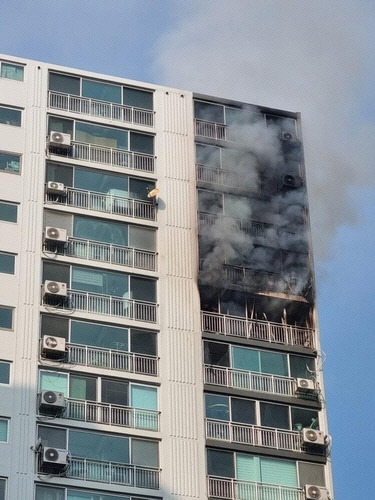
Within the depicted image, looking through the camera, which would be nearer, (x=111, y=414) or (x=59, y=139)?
(x=111, y=414)

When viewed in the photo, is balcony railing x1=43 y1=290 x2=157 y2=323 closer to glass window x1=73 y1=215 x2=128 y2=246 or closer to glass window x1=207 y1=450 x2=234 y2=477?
glass window x1=73 y1=215 x2=128 y2=246

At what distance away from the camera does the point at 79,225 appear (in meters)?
63.3

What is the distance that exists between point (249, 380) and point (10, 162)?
13203 millimetres

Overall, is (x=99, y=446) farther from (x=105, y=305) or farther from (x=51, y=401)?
(x=105, y=305)

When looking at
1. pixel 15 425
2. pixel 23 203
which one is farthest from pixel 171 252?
pixel 15 425

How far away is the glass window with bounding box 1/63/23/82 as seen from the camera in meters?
66.1

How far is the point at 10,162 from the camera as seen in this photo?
209ft

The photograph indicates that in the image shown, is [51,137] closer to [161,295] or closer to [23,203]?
[23,203]

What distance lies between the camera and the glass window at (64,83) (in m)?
66.7

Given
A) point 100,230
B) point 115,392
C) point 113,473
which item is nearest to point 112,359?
point 115,392

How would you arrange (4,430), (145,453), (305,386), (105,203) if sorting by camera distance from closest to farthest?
(4,430) < (145,453) < (305,386) < (105,203)

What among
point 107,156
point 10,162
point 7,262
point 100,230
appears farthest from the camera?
point 107,156

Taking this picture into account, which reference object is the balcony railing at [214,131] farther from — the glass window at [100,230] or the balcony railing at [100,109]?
the glass window at [100,230]

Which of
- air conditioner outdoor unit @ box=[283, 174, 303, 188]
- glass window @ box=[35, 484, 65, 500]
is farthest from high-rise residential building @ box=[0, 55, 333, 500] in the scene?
air conditioner outdoor unit @ box=[283, 174, 303, 188]
